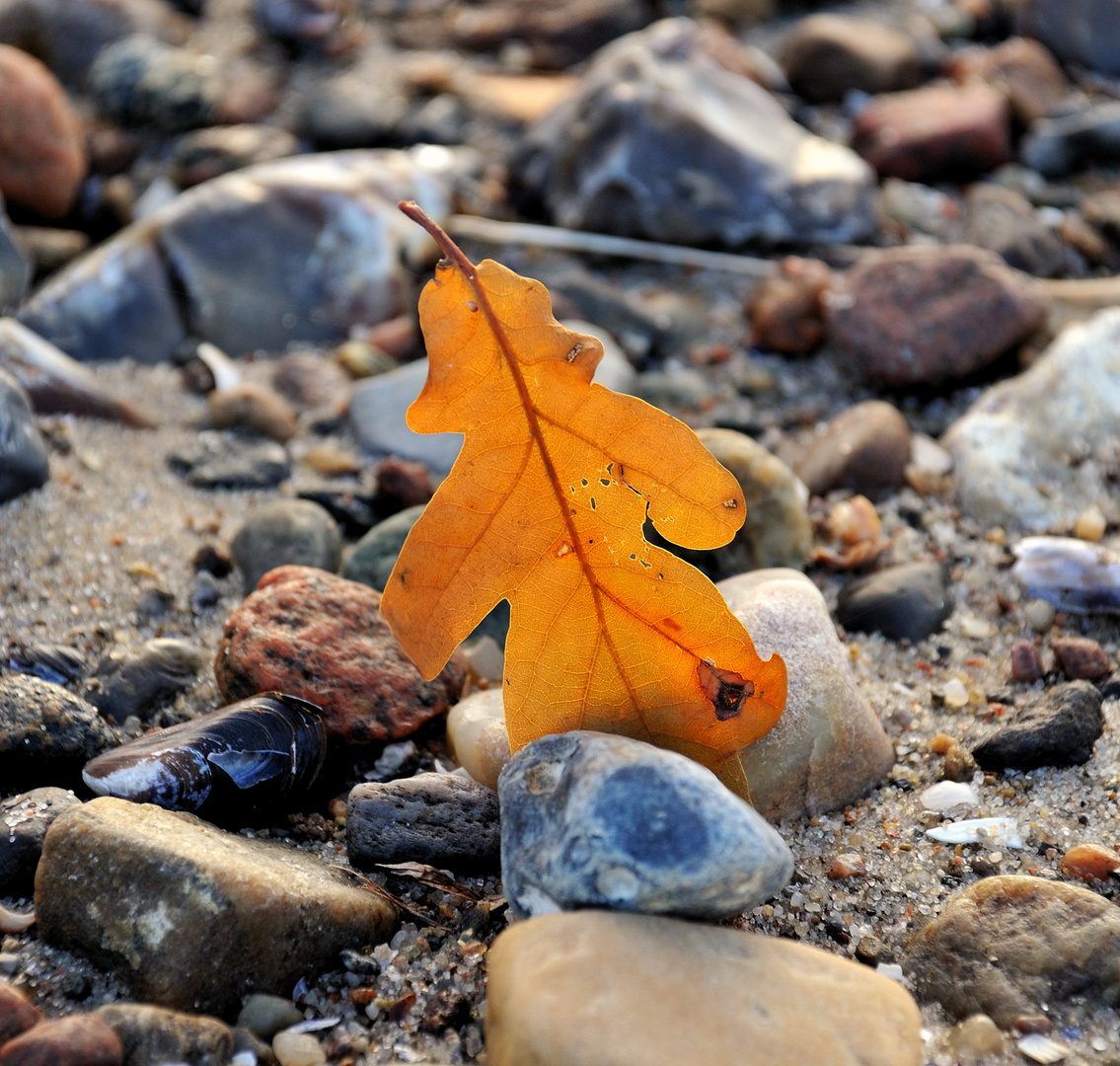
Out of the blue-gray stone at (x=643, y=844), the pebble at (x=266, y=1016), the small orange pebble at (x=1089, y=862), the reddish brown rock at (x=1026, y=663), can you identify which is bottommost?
the reddish brown rock at (x=1026, y=663)

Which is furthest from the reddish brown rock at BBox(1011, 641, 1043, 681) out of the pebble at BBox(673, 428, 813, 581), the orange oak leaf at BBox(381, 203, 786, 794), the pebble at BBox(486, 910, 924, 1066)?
the pebble at BBox(486, 910, 924, 1066)

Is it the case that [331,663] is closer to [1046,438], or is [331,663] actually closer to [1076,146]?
[1046,438]

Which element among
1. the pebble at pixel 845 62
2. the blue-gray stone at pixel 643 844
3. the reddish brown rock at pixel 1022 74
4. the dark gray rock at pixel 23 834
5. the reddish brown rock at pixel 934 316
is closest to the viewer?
the blue-gray stone at pixel 643 844

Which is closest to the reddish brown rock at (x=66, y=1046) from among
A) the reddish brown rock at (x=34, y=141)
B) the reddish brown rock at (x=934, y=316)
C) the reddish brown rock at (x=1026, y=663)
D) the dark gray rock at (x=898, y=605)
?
the dark gray rock at (x=898, y=605)

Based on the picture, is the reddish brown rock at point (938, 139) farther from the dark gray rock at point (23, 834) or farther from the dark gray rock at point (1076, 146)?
the dark gray rock at point (23, 834)

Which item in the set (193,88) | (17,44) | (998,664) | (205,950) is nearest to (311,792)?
(205,950)

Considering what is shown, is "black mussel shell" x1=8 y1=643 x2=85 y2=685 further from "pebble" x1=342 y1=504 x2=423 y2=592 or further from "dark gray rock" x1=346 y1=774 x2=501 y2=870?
"dark gray rock" x1=346 y1=774 x2=501 y2=870

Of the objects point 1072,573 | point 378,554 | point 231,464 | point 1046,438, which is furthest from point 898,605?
point 231,464
